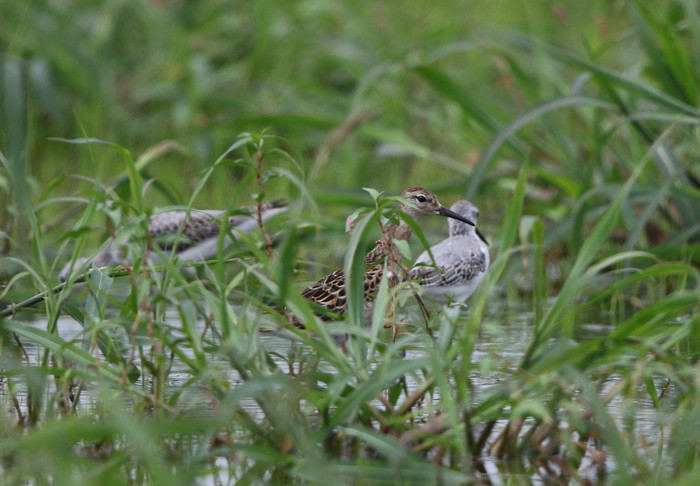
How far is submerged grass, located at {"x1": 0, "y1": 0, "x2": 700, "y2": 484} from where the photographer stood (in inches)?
138

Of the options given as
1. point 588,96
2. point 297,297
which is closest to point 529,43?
point 588,96

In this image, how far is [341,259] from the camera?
740 centimetres

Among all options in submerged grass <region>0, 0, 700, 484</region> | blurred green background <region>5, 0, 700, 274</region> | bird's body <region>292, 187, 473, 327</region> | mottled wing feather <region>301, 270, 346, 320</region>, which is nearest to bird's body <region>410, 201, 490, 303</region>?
submerged grass <region>0, 0, 700, 484</region>

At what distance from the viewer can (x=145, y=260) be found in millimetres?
3924

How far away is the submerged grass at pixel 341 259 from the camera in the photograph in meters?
3.52

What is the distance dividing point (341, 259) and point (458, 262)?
1182mm

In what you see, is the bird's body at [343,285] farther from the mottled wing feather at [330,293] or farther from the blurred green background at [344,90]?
the blurred green background at [344,90]

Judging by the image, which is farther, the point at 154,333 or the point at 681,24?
the point at 681,24

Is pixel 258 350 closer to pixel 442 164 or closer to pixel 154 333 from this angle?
pixel 154 333

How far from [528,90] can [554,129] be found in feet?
1.31

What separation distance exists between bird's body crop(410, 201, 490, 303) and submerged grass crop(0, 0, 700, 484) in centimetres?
15

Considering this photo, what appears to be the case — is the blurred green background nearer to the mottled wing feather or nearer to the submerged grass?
the submerged grass

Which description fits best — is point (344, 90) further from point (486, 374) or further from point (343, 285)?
point (486, 374)

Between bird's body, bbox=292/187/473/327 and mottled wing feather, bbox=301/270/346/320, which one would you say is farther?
mottled wing feather, bbox=301/270/346/320
